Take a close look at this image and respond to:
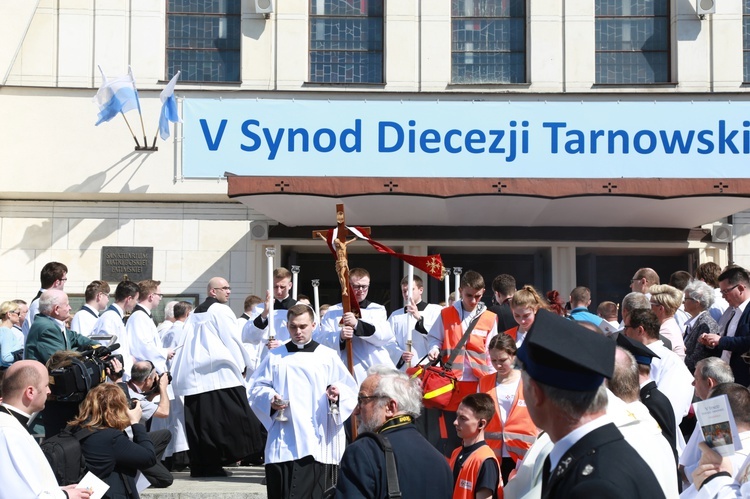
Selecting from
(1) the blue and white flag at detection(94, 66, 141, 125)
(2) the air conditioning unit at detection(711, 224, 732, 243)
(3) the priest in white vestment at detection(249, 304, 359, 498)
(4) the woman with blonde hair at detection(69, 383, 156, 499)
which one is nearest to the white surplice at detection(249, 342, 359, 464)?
(3) the priest in white vestment at detection(249, 304, 359, 498)

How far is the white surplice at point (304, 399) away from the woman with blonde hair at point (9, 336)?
281 centimetres

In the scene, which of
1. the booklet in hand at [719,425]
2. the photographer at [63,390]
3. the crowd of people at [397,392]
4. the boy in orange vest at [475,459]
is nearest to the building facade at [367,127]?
the crowd of people at [397,392]

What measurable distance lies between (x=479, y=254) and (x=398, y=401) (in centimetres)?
1111

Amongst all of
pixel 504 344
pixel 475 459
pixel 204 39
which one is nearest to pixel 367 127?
pixel 204 39

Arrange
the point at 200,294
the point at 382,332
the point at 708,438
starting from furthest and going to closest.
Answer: the point at 200,294 < the point at 382,332 < the point at 708,438

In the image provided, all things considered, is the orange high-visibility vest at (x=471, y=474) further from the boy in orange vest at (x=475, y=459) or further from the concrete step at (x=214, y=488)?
the concrete step at (x=214, y=488)

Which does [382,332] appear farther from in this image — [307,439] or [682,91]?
[682,91]

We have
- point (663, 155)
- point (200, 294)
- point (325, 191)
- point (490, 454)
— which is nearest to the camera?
point (490, 454)

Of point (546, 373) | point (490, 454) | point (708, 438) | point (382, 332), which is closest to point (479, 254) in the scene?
point (382, 332)

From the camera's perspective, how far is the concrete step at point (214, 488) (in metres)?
9.83

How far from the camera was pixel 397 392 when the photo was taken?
586 centimetres

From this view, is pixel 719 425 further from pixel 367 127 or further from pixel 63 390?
pixel 367 127

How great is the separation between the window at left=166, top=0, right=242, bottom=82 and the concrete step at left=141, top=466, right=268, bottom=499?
7.29 meters

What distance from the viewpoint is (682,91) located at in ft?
53.9
